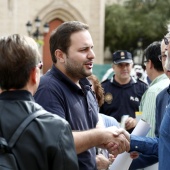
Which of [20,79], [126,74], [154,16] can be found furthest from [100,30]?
[20,79]

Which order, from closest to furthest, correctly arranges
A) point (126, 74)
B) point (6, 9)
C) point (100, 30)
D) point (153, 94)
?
point (153, 94)
point (126, 74)
point (6, 9)
point (100, 30)

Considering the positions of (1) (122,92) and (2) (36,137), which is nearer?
(2) (36,137)

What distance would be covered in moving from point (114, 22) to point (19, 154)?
1639 inches

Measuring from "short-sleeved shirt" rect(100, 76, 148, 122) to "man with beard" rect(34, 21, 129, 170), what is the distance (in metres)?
3.61

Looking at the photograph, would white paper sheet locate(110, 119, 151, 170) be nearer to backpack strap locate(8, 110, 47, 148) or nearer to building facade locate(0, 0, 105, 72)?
backpack strap locate(8, 110, 47, 148)

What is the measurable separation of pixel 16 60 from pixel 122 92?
5027 mm

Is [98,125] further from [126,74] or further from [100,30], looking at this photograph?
[100,30]

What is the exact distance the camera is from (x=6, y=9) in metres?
31.5

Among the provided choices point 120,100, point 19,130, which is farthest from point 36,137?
point 120,100

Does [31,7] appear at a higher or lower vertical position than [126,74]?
higher

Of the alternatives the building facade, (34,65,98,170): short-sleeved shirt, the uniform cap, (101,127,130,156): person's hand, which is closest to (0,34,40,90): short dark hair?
(34,65,98,170): short-sleeved shirt

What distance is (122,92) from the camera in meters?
7.45

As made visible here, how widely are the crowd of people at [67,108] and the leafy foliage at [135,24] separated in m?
38.2

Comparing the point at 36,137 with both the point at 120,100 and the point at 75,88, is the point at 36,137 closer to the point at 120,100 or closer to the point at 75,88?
the point at 75,88
